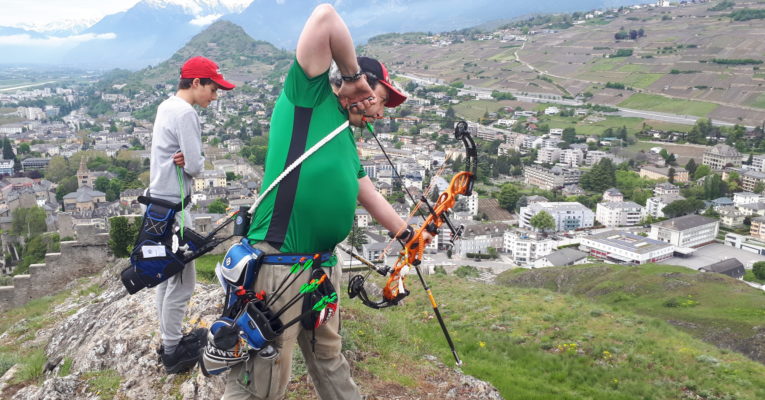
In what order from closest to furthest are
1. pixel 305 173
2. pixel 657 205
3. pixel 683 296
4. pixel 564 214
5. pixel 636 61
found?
1. pixel 305 173
2. pixel 683 296
3. pixel 564 214
4. pixel 657 205
5. pixel 636 61

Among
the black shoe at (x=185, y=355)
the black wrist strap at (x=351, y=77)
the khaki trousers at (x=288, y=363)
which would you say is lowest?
the black shoe at (x=185, y=355)

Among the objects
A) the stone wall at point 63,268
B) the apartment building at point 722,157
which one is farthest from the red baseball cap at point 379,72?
Answer: the apartment building at point 722,157

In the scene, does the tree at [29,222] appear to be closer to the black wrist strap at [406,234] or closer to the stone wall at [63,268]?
the stone wall at [63,268]

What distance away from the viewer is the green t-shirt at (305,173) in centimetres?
262

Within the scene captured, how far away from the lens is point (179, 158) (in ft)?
12.5

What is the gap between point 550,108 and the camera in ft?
394

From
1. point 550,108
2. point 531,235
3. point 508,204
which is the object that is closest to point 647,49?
point 550,108

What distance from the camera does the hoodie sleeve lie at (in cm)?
370

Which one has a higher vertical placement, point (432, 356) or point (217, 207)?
point (432, 356)

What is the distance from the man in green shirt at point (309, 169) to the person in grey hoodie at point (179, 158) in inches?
49.2

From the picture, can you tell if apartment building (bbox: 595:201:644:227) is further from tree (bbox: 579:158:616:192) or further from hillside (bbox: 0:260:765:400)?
hillside (bbox: 0:260:765:400)

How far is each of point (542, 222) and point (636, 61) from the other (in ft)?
294

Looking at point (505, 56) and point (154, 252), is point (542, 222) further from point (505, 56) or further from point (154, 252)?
point (505, 56)

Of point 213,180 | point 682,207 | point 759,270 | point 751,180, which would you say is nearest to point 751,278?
Result: point 759,270
